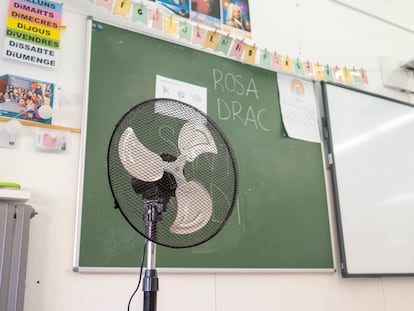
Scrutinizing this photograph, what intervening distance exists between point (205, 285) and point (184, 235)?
0.78 m

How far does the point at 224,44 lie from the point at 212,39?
0.07 meters

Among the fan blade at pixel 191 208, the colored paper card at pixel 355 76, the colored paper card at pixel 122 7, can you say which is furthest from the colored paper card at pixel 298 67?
the fan blade at pixel 191 208

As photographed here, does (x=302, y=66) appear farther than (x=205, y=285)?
Yes

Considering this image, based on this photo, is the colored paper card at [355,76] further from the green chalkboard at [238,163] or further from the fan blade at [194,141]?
the fan blade at [194,141]

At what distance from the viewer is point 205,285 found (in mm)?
1742

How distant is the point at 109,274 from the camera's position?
5.09 ft

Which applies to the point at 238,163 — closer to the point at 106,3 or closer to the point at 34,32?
the point at 106,3

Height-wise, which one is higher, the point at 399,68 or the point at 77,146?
the point at 399,68

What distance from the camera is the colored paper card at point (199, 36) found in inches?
78.2

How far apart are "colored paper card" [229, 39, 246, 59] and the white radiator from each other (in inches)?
50.2

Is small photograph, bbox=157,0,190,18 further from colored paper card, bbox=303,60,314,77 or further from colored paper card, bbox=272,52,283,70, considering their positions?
colored paper card, bbox=303,60,314,77

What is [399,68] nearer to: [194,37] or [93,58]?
[194,37]

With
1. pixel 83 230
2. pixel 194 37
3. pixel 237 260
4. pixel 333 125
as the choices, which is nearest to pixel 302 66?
pixel 333 125

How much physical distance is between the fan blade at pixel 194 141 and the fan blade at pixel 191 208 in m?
0.08
